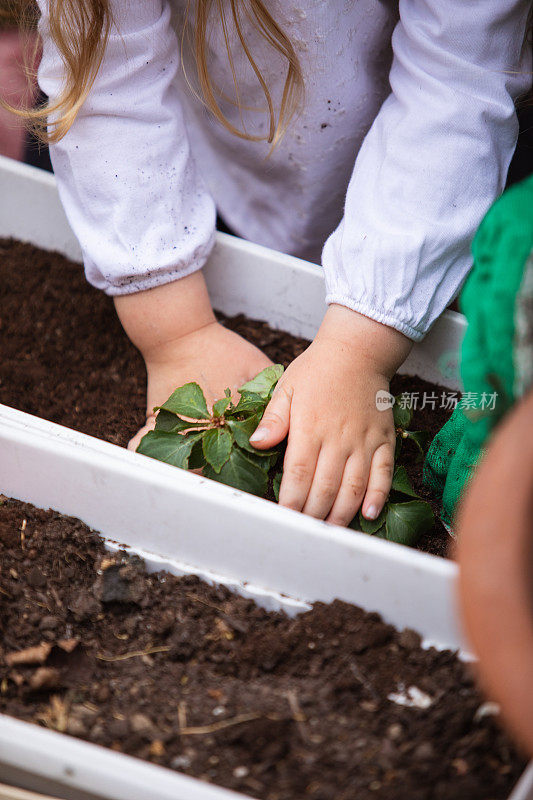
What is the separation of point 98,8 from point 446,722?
898 mm

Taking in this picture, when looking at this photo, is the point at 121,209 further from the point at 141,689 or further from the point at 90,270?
the point at 141,689

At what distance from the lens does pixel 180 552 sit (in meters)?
0.75

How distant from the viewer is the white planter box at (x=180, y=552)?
0.51 m

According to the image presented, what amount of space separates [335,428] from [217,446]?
14 cm

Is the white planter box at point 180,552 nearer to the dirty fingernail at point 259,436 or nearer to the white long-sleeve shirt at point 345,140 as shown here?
the dirty fingernail at point 259,436

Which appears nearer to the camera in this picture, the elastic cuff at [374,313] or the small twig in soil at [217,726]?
the small twig in soil at [217,726]

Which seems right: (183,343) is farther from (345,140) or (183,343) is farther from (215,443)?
(345,140)

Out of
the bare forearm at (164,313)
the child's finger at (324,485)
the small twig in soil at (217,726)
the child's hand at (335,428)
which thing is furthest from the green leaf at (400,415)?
the small twig in soil at (217,726)

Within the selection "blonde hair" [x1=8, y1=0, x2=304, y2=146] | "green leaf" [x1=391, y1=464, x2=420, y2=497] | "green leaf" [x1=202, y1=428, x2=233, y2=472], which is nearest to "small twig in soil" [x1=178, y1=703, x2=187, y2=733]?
"green leaf" [x1=202, y1=428, x2=233, y2=472]

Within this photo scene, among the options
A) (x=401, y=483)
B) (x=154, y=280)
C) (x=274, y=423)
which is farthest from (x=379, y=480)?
(x=154, y=280)

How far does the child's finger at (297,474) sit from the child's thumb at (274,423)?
20 mm

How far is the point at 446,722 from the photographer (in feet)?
1.87

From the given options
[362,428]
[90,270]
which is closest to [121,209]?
[90,270]

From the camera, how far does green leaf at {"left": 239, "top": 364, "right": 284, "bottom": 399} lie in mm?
858
